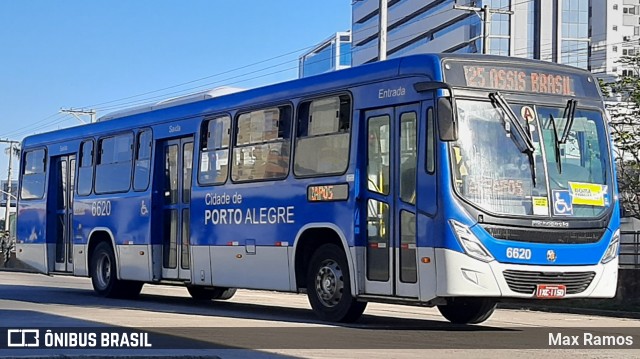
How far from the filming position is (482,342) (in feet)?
41.7

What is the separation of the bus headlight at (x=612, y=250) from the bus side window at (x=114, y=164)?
984cm

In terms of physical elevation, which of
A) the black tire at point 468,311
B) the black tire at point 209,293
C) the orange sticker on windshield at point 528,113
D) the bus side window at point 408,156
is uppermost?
the orange sticker on windshield at point 528,113

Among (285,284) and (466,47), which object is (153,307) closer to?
(285,284)

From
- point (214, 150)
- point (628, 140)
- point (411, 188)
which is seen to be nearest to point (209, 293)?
point (214, 150)

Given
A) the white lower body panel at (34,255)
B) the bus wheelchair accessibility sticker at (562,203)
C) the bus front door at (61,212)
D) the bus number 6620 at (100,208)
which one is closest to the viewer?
the bus wheelchair accessibility sticker at (562,203)

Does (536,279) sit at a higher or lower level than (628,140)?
lower

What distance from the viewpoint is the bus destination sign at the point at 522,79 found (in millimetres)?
13516

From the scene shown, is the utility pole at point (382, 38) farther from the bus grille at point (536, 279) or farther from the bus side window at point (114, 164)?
the bus grille at point (536, 279)

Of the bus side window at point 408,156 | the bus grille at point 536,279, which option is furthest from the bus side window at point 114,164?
the bus grille at point 536,279

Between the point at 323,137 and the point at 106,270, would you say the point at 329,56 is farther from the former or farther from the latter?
the point at 323,137

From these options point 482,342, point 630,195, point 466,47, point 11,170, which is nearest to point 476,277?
point 482,342

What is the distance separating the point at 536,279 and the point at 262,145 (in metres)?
5.27

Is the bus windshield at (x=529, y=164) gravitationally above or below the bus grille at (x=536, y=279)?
above

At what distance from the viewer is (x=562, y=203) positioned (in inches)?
527
